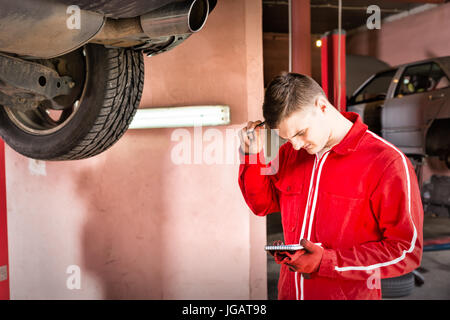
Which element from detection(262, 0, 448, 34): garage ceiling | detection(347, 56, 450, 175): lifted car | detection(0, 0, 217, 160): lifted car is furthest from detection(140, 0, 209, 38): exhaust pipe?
detection(262, 0, 448, 34): garage ceiling

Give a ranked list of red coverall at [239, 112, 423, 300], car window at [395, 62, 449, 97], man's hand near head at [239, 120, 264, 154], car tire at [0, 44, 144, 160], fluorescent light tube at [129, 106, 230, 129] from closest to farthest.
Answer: red coverall at [239, 112, 423, 300]
man's hand near head at [239, 120, 264, 154]
car tire at [0, 44, 144, 160]
fluorescent light tube at [129, 106, 230, 129]
car window at [395, 62, 449, 97]

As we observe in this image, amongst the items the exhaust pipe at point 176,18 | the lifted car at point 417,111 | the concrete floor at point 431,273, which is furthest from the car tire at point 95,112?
the lifted car at point 417,111

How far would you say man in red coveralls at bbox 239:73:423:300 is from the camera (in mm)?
986

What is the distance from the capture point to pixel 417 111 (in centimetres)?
407

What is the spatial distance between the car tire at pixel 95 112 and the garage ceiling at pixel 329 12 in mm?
5307

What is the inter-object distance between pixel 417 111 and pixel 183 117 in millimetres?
3125

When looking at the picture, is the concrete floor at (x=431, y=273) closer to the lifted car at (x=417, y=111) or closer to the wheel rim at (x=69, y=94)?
the lifted car at (x=417, y=111)

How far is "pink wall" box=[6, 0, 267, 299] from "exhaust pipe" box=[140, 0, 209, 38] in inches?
38.9

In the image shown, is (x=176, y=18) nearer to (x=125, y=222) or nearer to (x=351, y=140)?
(x=351, y=140)

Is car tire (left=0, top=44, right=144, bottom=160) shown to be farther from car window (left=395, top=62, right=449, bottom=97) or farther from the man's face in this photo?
Answer: car window (left=395, top=62, right=449, bottom=97)

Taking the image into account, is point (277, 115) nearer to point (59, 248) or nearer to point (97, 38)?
point (97, 38)

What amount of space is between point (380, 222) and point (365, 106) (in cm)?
442

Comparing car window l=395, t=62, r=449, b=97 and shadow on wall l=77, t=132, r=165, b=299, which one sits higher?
car window l=395, t=62, r=449, b=97

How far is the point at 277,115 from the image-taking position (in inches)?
43.7
